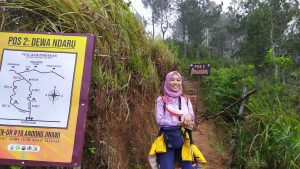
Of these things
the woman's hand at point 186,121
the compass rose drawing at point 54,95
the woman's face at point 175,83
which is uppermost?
the woman's face at point 175,83

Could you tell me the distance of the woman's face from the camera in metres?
3.45

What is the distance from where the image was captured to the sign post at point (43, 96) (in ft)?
7.47

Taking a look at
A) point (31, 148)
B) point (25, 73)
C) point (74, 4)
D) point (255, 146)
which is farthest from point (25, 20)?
point (255, 146)

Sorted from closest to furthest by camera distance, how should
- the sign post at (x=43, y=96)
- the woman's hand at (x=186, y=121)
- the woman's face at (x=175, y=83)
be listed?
the sign post at (x=43, y=96) < the woman's hand at (x=186, y=121) < the woman's face at (x=175, y=83)

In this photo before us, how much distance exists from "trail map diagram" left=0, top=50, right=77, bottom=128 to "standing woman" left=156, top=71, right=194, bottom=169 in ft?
3.96

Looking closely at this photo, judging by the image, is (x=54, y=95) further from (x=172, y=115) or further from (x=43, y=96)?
(x=172, y=115)

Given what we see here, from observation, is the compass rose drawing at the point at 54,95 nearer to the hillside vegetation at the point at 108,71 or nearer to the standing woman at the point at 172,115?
the hillside vegetation at the point at 108,71

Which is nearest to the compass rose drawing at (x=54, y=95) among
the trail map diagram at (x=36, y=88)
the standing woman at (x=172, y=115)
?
the trail map diagram at (x=36, y=88)

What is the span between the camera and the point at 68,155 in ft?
7.45

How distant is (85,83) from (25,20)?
1.35 meters

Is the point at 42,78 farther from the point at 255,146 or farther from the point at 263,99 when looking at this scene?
the point at 263,99

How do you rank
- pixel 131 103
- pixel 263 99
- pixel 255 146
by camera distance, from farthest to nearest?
pixel 263 99
pixel 255 146
pixel 131 103

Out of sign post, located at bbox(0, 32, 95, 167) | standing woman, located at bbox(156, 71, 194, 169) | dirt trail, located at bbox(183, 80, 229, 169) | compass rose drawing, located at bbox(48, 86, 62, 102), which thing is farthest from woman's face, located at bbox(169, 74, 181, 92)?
dirt trail, located at bbox(183, 80, 229, 169)

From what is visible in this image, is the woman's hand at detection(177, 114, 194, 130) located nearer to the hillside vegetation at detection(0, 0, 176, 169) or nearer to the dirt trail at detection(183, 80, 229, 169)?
the hillside vegetation at detection(0, 0, 176, 169)
